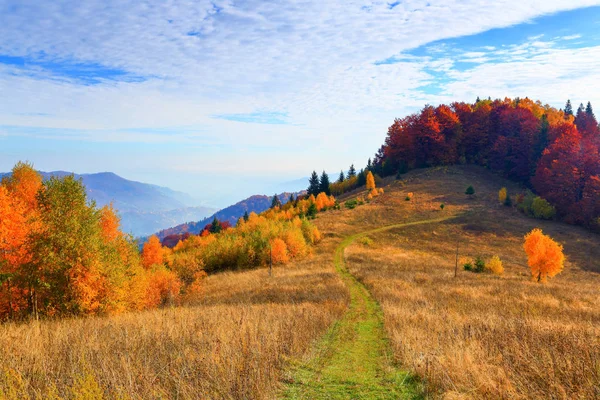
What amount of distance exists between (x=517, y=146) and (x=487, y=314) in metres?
103

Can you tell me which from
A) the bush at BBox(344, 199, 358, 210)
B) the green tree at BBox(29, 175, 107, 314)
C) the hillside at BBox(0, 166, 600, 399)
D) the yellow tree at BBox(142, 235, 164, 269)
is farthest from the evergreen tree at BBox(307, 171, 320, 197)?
the green tree at BBox(29, 175, 107, 314)

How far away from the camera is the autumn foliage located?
76.0 meters

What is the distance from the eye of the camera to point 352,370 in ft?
31.0

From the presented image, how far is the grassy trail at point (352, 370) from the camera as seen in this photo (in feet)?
25.6

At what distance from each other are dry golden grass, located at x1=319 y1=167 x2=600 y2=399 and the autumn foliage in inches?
469

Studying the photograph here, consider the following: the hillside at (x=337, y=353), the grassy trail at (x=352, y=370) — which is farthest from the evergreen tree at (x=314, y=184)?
the grassy trail at (x=352, y=370)

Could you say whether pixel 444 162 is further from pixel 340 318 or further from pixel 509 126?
pixel 340 318

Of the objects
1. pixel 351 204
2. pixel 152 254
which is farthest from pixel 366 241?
pixel 152 254

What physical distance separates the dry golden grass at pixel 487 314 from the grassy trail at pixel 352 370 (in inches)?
22.6

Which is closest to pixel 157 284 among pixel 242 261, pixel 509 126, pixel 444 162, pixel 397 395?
pixel 242 261

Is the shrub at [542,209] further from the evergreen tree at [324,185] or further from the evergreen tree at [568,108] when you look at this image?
the evergreen tree at [568,108]

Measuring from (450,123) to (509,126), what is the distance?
56.8 feet

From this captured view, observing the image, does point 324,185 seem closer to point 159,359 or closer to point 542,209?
point 542,209

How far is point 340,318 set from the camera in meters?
17.0
